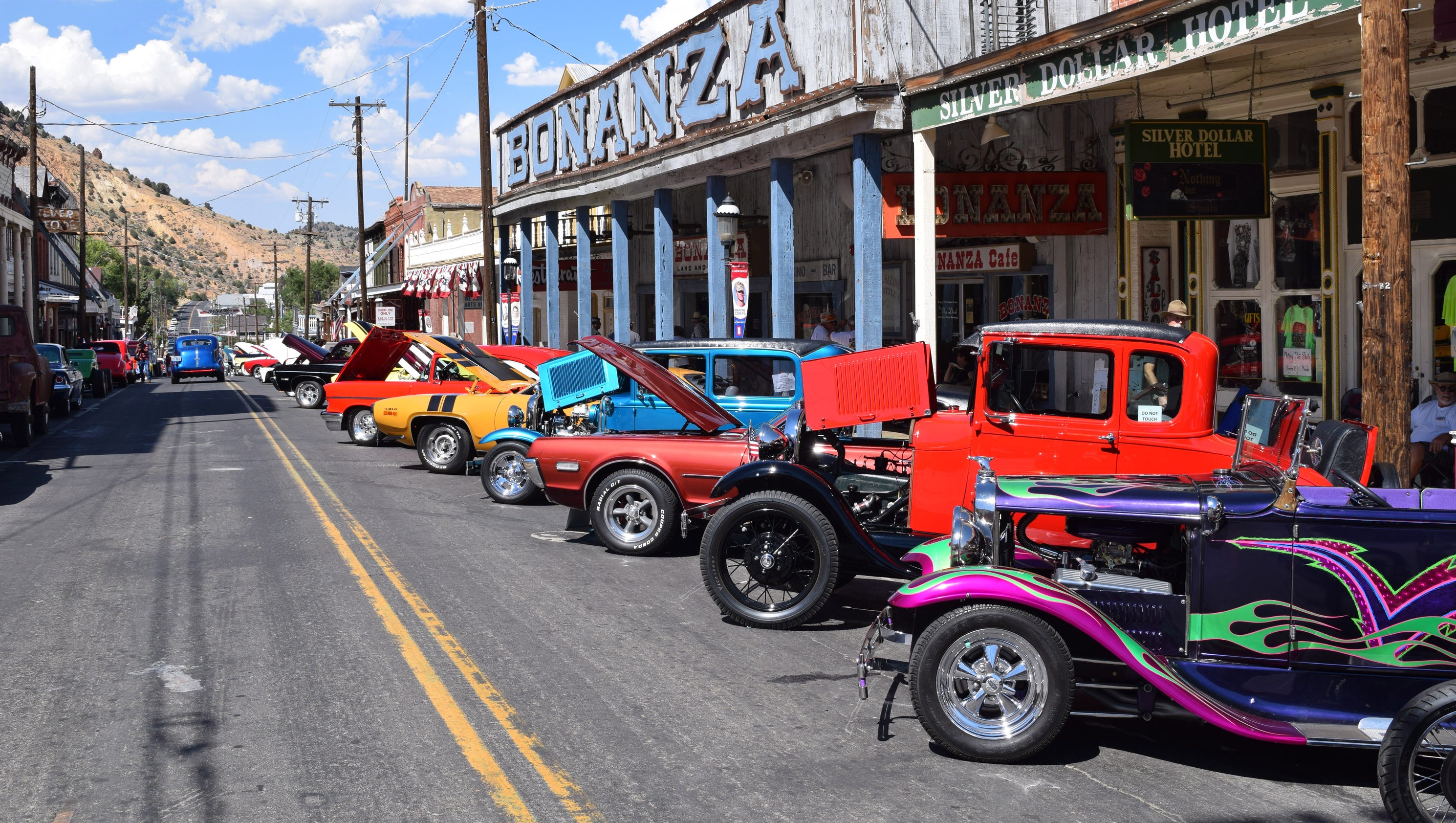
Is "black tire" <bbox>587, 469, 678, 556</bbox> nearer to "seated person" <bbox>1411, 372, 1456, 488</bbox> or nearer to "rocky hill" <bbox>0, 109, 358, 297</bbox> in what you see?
"seated person" <bbox>1411, 372, 1456, 488</bbox>

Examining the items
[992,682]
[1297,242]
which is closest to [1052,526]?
[992,682]

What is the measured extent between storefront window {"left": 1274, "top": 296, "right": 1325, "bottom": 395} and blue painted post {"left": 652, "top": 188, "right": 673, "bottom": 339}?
1102cm

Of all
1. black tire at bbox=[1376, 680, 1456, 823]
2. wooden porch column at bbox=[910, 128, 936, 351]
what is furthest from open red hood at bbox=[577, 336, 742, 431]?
black tire at bbox=[1376, 680, 1456, 823]

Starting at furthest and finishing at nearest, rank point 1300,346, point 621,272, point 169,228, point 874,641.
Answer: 1. point 169,228
2. point 621,272
3. point 1300,346
4. point 874,641

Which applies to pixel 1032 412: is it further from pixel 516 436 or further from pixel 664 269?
pixel 664 269

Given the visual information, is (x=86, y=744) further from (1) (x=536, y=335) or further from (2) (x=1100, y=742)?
(1) (x=536, y=335)

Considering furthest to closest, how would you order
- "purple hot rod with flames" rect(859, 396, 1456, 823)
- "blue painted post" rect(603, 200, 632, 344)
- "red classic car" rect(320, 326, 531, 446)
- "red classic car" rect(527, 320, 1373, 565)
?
"blue painted post" rect(603, 200, 632, 344) < "red classic car" rect(320, 326, 531, 446) < "red classic car" rect(527, 320, 1373, 565) < "purple hot rod with flames" rect(859, 396, 1456, 823)

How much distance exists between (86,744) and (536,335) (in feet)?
119

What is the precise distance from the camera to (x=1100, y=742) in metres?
5.95

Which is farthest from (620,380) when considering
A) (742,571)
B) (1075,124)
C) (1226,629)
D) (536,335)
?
(536,335)

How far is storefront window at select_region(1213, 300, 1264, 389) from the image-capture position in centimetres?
1437

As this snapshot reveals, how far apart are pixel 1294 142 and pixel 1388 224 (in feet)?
19.9

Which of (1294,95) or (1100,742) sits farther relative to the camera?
(1294,95)

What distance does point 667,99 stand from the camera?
21.6 m
